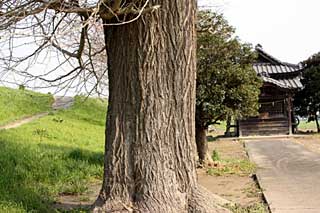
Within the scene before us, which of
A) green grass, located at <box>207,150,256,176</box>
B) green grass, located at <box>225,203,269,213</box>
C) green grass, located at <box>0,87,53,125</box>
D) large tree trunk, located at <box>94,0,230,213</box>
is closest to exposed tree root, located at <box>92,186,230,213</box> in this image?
large tree trunk, located at <box>94,0,230,213</box>

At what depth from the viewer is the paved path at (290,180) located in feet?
22.9

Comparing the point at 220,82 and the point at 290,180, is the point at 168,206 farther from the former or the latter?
the point at 220,82

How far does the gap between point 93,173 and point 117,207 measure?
5327mm

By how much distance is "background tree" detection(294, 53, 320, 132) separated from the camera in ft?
88.0

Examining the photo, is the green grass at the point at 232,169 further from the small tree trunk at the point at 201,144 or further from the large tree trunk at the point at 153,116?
the large tree trunk at the point at 153,116

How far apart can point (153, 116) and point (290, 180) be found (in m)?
5.19

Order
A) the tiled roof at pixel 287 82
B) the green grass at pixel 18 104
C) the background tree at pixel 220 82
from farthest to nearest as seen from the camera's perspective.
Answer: the tiled roof at pixel 287 82 → the green grass at pixel 18 104 → the background tree at pixel 220 82

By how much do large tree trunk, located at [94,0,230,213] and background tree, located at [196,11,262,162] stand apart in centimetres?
683

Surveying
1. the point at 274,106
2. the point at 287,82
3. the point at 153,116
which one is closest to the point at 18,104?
the point at 274,106

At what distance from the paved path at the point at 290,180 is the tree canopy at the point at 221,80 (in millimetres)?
1776

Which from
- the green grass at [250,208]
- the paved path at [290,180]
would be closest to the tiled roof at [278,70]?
the paved path at [290,180]

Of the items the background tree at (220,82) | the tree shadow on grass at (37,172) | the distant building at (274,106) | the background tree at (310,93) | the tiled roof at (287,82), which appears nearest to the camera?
the tree shadow on grass at (37,172)

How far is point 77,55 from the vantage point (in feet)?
20.1

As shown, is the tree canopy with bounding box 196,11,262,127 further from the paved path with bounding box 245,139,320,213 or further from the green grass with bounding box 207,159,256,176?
the paved path with bounding box 245,139,320,213
